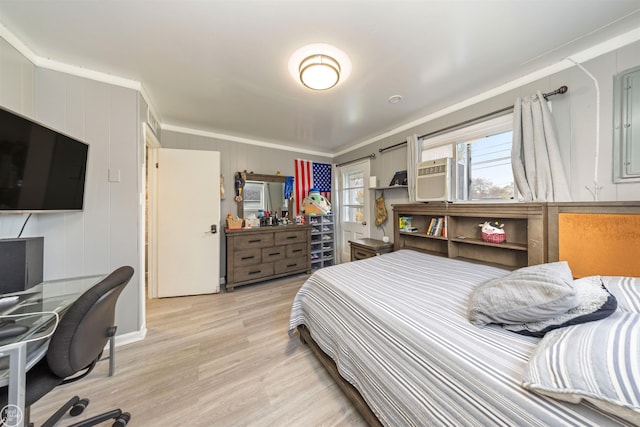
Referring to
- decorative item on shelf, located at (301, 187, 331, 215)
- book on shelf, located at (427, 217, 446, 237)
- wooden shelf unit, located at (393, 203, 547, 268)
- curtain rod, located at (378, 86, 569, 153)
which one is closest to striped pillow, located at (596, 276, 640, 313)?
wooden shelf unit, located at (393, 203, 547, 268)

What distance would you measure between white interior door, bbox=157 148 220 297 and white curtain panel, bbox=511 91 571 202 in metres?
3.52

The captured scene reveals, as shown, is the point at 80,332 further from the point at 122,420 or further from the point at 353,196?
the point at 353,196

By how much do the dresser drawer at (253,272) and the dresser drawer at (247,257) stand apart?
0.07m

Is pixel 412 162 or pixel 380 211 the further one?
pixel 380 211

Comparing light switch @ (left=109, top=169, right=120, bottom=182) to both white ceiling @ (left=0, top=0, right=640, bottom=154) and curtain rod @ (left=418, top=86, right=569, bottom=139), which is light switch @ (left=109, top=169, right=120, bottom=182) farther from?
curtain rod @ (left=418, top=86, right=569, bottom=139)

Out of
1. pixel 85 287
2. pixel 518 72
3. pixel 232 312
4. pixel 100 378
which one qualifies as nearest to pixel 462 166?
pixel 518 72

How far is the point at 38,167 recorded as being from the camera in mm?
1331

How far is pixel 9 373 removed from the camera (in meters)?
0.76

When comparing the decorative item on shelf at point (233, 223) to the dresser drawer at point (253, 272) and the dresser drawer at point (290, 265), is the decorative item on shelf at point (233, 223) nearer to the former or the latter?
the dresser drawer at point (253, 272)

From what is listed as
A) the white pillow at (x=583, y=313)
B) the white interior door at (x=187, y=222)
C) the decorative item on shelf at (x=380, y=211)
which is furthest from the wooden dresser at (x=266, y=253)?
the white pillow at (x=583, y=313)

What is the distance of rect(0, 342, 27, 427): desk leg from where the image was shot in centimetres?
76

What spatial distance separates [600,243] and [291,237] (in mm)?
3269

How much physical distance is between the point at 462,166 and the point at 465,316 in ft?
6.29

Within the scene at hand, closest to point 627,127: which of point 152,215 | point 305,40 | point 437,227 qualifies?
point 437,227
